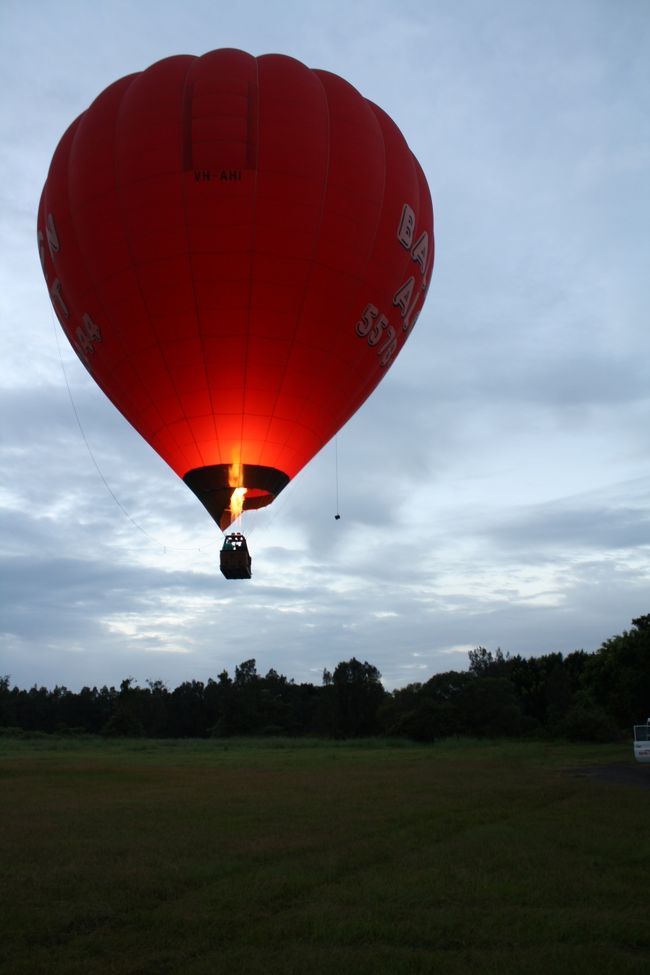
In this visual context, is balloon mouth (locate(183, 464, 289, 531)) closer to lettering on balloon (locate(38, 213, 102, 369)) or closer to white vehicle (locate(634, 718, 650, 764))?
lettering on balloon (locate(38, 213, 102, 369))

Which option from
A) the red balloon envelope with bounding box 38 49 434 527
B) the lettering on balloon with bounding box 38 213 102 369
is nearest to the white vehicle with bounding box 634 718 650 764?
the red balloon envelope with bounding box 38 49 434 527

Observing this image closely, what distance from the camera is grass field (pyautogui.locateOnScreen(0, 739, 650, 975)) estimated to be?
6.55 m

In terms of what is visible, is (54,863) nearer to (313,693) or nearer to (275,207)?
(275,207)

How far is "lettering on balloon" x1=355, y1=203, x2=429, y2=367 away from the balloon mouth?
3064mm

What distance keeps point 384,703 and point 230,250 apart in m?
63.9

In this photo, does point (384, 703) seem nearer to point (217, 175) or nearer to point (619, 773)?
point (619, 773)

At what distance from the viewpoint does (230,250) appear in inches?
548

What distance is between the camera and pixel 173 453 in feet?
51.6

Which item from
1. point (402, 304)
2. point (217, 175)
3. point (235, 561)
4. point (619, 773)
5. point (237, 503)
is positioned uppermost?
point (217, 175)

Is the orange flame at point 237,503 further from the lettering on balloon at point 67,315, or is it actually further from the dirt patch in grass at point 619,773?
the dirt patch in grass at point 619,773

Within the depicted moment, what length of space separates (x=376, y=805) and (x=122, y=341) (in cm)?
974

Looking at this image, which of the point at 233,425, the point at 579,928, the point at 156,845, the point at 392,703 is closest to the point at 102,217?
the point at 233,425

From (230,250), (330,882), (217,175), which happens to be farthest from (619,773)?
(217,175)

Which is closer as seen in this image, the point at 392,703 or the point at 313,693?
A: the point at 392,703
